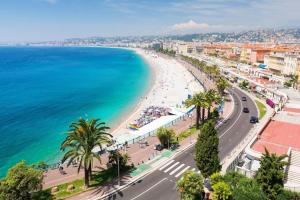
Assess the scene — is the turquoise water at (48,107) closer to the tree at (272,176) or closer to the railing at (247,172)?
the railing at (247,172)

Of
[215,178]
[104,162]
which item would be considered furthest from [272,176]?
[104,162]

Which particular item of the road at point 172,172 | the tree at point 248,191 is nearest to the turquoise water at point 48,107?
the road at point 172,172

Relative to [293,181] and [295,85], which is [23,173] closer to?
[293,181]

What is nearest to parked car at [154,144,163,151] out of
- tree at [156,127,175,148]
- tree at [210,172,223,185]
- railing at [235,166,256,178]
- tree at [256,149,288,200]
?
tree at [156,127,175,148]

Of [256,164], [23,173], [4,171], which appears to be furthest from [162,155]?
[4,171]

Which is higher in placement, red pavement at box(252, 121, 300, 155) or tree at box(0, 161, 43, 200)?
tree at box(0, 161, 43, 200)

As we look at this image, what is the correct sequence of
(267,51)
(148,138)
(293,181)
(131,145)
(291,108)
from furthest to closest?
(267,51), (291,108), (148,138), (131,145), (293,181)

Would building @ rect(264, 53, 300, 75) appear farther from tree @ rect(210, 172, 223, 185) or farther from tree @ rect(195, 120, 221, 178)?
tree @ rect(210, 172, 223, 185)
